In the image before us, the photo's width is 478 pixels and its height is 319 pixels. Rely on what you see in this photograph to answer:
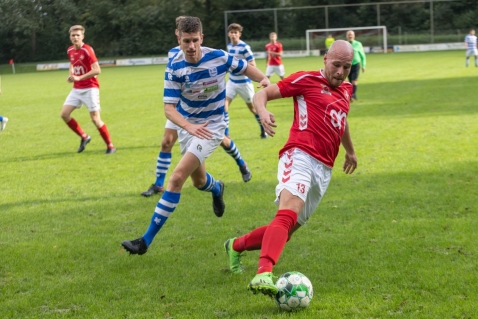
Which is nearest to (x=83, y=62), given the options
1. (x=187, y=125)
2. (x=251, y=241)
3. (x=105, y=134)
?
(x=105, y=134)

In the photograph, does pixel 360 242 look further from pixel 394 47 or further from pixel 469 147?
pixel 394 47

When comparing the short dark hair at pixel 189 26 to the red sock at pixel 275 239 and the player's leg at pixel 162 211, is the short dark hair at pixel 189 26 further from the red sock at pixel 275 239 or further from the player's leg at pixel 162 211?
the red sock at pixel 275 239

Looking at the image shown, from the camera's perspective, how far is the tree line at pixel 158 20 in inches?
2028

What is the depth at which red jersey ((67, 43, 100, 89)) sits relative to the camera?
472 inches

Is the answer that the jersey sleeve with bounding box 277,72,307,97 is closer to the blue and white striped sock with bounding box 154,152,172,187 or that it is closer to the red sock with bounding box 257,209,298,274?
the red sock with bounding box 257,209,298,274

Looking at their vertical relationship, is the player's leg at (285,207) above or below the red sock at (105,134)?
above

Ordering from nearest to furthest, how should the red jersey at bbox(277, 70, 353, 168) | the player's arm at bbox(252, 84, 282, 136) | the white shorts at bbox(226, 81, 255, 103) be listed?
the player's arm at bbox(252, 84, 282, 136) → the red jersey at bbox(277, 70, 353, 168) → the white shorts at bbox(226, 81, 255, 103)

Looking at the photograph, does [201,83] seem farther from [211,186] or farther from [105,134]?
[105,134]

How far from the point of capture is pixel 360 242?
6.19 metres

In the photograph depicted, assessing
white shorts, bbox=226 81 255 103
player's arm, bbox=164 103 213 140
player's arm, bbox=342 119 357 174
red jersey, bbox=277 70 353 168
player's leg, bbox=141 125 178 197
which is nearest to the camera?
red jersey, bbox=277 70 353 168

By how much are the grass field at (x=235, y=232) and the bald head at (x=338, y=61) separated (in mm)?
1516

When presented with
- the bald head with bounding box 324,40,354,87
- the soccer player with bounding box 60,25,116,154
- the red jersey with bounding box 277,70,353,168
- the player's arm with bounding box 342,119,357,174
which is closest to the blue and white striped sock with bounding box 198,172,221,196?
the player's arm with bounding box 342,119,357,174

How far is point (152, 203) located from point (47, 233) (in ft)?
5.13

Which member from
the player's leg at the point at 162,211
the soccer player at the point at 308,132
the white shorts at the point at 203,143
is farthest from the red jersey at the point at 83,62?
the soccer player at the point at 308,132
